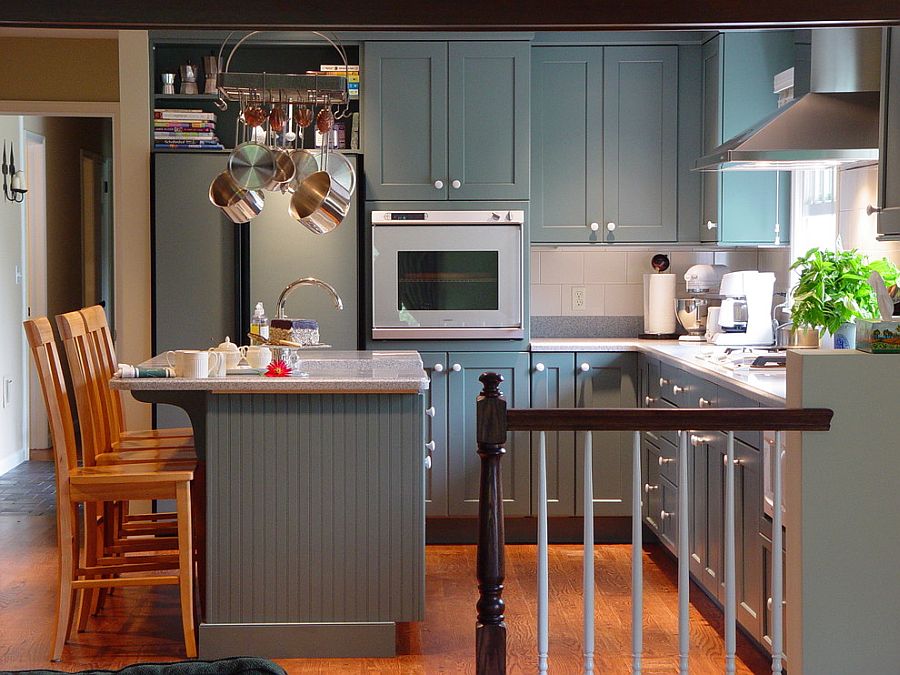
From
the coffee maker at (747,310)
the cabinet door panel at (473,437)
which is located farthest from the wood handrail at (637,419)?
the cabinet door panel at (473,437)

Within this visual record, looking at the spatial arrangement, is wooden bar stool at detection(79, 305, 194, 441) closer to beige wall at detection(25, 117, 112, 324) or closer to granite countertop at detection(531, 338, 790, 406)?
granite countertop at detection(531, 338, 790, 406)

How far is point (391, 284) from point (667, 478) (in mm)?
1469

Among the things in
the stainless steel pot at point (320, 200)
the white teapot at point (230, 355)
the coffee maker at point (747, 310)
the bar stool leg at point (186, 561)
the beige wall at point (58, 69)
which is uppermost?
the beige wall at point (58, 69)

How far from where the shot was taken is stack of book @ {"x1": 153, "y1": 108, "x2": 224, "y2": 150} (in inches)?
195

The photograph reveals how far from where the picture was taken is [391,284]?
16.3 feet

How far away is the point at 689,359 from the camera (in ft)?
Answer: 13.9

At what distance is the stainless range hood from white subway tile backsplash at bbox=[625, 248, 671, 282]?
1478 millimetres

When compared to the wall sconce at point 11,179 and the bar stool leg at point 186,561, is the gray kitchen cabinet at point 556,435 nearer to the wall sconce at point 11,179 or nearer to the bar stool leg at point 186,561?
the bar stool leg at point 186,561

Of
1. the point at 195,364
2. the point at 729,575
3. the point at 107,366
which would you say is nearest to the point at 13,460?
the point at 107,366

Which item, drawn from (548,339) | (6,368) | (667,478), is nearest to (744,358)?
(667,478)

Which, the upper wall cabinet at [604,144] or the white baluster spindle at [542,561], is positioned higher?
the upper wall cabinet at [604,144]

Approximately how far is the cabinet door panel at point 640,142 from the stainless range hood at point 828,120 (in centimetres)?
110

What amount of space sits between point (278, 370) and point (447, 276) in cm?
166

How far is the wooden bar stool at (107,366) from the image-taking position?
154 inches
